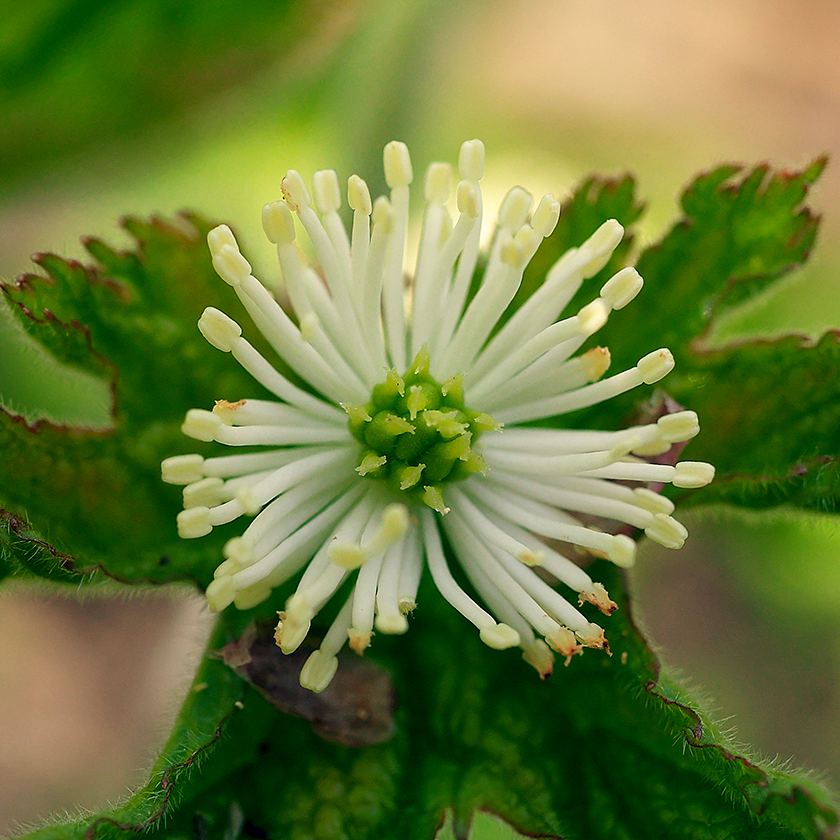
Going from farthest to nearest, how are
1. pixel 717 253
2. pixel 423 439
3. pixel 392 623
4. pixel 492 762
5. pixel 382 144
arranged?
pixel 382 144 < pixel 717 253 < pixel 492 762 < pixel 423 439 < pixel 392 623

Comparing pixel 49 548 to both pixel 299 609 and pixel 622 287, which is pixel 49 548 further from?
pixel 622 287

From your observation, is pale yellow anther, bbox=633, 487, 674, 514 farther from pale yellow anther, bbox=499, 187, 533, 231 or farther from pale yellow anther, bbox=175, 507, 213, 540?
pale yellow anther, bbox=175, 507, 213, 540

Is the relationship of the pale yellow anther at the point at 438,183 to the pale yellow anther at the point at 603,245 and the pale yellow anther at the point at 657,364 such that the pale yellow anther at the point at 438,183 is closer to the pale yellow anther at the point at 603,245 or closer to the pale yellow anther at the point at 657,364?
the pale yellow anther at the point at 603,245

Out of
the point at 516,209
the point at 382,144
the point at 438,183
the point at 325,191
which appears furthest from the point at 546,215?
the point at 382,144

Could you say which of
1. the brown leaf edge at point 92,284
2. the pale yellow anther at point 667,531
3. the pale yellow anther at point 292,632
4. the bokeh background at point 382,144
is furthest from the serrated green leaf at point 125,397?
the bokeh background at point 382,144

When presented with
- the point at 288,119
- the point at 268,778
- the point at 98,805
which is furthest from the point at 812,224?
the point at 288,119

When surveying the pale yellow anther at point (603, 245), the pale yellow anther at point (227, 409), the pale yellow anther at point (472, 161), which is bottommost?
the pale yellow anther at point (603, 245)
